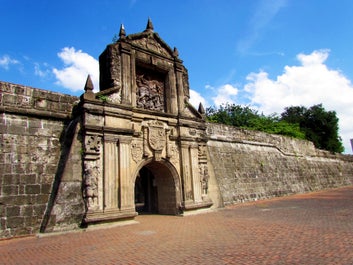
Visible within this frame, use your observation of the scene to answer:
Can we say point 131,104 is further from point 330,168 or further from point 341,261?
point 330,168

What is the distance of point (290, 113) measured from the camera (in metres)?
40.7

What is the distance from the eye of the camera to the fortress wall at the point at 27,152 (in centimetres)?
767

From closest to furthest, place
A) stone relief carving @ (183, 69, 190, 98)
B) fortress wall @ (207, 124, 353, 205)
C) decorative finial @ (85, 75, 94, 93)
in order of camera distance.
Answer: decorative finial @ (85, 75, 94, 93), stone relief carving @ (183, 69, 190, 98), fortress wall @ (207, 124, 353, 205)

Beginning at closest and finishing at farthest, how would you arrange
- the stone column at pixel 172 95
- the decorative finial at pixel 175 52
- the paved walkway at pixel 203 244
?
the paved walkway at pixel 203 244
the stone column at pixel 172 95
the decorative finial at pixel 175 52

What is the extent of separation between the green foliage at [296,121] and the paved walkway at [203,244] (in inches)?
889

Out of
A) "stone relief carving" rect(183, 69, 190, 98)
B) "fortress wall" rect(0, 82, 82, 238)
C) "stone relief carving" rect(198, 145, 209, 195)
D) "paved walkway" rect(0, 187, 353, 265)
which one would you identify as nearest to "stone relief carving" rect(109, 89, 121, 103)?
"fortress wall" rect(0, 82, 82, 238)

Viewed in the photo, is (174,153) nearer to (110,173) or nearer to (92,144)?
(110,173)

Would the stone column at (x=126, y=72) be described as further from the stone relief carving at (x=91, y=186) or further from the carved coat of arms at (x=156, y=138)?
the stone relief carving at (x=91, y=186)

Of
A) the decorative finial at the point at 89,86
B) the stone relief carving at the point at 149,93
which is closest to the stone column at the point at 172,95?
the stone relief carving at the point at 149,93

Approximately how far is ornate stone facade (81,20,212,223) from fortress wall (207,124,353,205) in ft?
10.4

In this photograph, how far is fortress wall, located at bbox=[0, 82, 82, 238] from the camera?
7.67m

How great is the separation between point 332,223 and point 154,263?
17.1ft

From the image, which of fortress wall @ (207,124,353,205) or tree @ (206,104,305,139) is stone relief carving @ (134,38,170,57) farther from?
tree @ (206,104,305,139)

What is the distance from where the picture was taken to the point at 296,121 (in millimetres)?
38531
